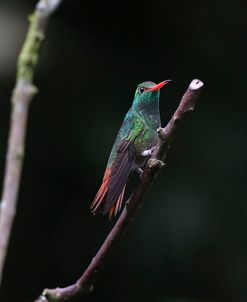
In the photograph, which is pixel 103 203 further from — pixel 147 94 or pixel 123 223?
pixel 147 94

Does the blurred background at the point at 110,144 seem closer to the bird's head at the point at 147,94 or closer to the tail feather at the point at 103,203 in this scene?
the bird's head at the point at 147,94

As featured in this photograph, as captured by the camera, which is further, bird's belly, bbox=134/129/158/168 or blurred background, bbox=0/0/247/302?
blurred background, bbox=0/0/247/302

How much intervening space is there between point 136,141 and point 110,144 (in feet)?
3.79

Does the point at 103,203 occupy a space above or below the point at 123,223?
below

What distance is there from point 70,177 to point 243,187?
3.23 feet

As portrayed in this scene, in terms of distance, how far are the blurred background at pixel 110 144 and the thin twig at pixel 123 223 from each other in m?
2.04

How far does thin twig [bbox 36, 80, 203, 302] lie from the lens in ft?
4.20

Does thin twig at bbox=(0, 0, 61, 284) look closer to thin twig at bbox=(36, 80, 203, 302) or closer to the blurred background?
thin twig at bbox=(36, 80, 203, 302)

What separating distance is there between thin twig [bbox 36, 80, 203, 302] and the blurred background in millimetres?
2041

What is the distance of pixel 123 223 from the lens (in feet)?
4.28

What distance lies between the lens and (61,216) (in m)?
3.59

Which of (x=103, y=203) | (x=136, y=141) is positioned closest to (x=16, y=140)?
(x=103, y=203)

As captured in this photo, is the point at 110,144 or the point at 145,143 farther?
the point at 110,144

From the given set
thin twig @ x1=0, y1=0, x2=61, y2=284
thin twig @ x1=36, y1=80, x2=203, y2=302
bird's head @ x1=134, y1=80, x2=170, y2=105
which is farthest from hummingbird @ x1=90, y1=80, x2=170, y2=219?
thin twig @ x1=0, y1=0, x2=61, y2=284
